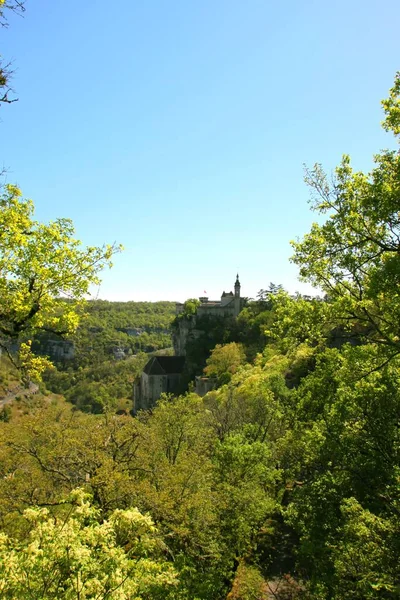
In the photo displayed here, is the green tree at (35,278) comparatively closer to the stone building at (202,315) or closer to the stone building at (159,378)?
the stone building at (159,378)

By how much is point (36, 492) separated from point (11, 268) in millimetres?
11721

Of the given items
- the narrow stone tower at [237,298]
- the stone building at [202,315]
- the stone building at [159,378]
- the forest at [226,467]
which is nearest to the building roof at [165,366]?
the stone building at [159,378]

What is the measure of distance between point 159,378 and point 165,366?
9.15ft

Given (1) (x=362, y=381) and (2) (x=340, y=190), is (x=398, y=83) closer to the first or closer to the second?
(2) (x=340, y=190)

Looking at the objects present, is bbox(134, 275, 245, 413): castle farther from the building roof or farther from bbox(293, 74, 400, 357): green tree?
bbox(293, 74, 400, 357): green tree

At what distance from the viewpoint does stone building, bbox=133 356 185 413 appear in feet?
247

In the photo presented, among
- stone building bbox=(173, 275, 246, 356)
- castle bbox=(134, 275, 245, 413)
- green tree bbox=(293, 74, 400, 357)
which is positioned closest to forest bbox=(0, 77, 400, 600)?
green tree bbox=(293, 74, 400, 357)

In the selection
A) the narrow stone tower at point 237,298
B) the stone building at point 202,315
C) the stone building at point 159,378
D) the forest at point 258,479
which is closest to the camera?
the forest at point 258,479

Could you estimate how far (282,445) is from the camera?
20828 millimetres

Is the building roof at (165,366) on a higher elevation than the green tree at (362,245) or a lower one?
lower

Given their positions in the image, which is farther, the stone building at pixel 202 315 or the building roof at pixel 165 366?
the stone building at pixel 202 315

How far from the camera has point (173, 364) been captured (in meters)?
78.4

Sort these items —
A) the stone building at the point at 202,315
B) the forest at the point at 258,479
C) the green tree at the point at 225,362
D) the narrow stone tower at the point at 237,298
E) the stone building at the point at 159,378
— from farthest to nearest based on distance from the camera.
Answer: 1. the narrow stone tower at the point at 237,298
2. the stone building at the point at 202,315
3. the stone building at the point at 159,378
4. the green tree at the point at 225,362
5. the forest at the point at 258,479

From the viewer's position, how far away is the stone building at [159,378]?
2970 inches
